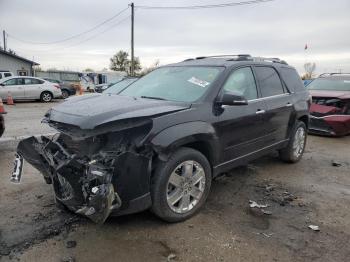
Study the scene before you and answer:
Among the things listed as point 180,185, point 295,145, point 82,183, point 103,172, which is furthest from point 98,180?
point 295,145

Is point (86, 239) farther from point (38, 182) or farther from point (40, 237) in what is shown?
point (38, 182)

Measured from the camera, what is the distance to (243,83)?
488 centimetres

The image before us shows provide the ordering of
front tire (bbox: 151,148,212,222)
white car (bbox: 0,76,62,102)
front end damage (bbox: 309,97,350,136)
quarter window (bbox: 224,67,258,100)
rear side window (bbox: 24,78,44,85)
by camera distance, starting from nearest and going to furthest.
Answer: front tire (bbox: 151,148,212,222) → quarter window (bbox: 224,67,258,100) → front end damage (bbox: 309,97,350,136) → white car (bbox: 0,76,62,102) → rear side window (bbox: 24,78,44,85)

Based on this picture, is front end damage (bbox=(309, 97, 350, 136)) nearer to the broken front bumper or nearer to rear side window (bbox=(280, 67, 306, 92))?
rear side window (bbox=(280, 67, 306, 92))

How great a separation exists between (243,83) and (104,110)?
2141 mm

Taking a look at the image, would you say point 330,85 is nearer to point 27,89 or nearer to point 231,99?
point 231,99

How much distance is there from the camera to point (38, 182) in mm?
5090

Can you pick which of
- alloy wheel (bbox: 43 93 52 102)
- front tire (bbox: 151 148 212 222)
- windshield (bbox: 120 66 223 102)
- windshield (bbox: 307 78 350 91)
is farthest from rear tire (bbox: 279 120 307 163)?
Answer: alloy wheel (bbox: 43 93 52 102)

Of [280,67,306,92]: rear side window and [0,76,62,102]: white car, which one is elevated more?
[280,67,306,92]: rear side window

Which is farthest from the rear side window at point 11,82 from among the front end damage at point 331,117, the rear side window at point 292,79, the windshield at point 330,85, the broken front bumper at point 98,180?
the broken front bumper at point 98,180

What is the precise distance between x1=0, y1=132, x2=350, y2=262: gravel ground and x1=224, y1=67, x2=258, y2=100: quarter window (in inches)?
52.2

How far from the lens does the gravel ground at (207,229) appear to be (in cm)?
329

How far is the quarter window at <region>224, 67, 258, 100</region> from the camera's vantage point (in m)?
4.59

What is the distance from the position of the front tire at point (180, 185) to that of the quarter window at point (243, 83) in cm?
110
